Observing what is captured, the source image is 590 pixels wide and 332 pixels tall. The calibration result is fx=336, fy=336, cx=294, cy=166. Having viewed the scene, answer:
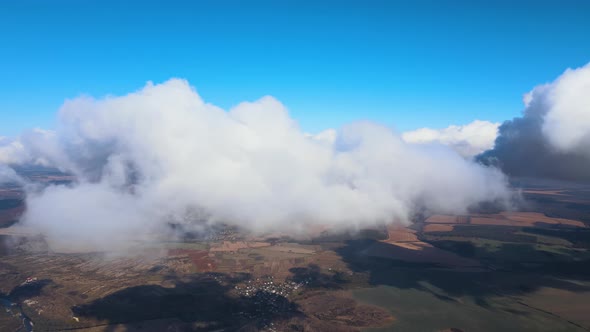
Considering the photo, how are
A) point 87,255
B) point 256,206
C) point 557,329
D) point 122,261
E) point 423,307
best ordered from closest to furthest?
point 557,329 < point 423,307 < point 122,261 < point 87,255 < point 256,206

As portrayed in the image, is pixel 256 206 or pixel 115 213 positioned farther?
pixel 256 206

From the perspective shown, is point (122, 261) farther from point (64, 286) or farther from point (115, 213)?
point (115, 213)

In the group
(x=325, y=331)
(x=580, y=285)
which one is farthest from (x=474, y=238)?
(x=325, y=331)

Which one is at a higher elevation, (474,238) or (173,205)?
(173,205)

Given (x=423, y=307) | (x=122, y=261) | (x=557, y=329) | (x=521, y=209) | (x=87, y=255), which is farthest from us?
(x=521, y=209)

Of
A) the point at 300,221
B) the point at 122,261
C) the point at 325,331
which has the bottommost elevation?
the point at 325,331

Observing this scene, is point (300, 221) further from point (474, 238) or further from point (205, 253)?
point (474, 238)

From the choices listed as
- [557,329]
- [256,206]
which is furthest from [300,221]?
[557,329]
